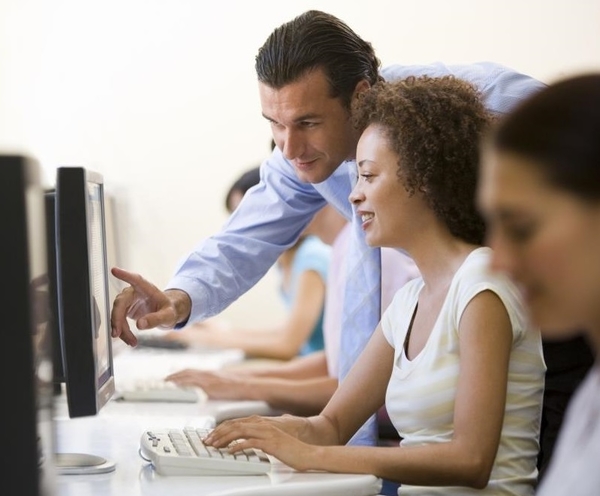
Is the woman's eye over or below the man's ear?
below

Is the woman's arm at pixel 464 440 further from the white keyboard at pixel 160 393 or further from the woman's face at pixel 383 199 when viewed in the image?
the white keyboard at pixel 160 393

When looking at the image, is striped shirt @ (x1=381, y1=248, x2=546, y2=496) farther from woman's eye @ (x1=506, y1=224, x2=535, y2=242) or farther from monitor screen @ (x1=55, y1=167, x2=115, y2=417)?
woman's eye @ (x1=506, y1=224, x2=535, y2=242)

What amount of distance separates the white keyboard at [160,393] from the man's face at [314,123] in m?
0.80

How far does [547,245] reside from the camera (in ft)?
2.83

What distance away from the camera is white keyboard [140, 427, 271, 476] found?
4.98 feet

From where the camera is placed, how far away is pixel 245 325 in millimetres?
4945

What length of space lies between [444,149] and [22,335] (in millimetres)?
833

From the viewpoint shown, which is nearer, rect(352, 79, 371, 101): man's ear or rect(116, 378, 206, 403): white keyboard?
rect(352, 79, 371, 101): man's ear

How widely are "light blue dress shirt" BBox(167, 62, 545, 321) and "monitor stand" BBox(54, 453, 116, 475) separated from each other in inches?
19.9

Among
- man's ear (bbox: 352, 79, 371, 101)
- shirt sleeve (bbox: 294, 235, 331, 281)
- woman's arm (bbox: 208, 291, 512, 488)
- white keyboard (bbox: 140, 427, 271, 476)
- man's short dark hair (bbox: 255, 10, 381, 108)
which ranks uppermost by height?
man's short dark hair (bbox: 255, 10, 381, 108)

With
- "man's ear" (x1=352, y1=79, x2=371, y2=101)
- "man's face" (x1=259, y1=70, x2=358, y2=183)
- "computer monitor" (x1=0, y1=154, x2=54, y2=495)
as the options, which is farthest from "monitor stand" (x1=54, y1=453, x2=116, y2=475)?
"man's ear" (x1=352, y1=79, x2=371, y2=101)

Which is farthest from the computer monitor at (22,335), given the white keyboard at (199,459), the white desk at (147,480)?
the white keyboard at (199,459)

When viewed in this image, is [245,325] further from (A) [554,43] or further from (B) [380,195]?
(B) [380,195]

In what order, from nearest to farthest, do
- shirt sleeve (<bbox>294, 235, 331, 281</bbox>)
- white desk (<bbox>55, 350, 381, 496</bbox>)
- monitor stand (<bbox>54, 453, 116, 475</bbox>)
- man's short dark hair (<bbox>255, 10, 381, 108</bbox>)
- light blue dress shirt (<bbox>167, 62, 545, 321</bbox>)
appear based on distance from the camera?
white desk (<bbox>55, 350, 381, 496</bbox>) → monitor stand (<bbox>54, 453, 116, 475</bbox>) → man's short dark hair (<bbox>255, 10, 381, 108</bbox>) → light blue dress shirt (<bbox>167, 62, 545, 321</bbox>) → shirt sleeve (<bbox>294, 235, 331, 281</bbox>)
